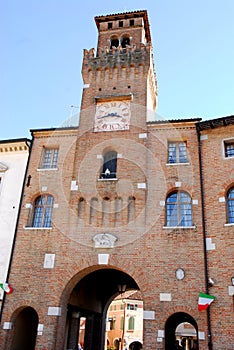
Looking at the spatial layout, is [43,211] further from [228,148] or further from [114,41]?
[114,41]

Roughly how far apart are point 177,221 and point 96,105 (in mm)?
8547

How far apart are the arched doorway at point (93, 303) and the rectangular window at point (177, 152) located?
7.04 meters

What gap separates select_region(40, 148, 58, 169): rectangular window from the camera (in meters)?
19.9

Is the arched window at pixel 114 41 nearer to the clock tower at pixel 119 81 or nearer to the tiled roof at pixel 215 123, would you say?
the clock tower at pixel 119 81

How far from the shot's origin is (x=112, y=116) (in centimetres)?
2002

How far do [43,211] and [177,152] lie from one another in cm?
795

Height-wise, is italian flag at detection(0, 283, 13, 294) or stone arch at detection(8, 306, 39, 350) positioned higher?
italian flag at detection(0, 283, 13, 294)

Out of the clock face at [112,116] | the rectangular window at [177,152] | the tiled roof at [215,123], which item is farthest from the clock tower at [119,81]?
the tiled roof at [215,123]

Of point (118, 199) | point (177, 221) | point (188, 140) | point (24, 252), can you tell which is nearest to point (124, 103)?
point (188, 140)

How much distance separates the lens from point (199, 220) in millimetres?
16406

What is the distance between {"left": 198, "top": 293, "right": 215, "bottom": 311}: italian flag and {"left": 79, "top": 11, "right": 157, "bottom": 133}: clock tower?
947 cm

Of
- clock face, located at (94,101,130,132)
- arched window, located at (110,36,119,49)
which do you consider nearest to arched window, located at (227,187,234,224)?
clock face, located at (94,101,130,132)

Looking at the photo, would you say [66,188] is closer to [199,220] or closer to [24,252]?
[24,252]

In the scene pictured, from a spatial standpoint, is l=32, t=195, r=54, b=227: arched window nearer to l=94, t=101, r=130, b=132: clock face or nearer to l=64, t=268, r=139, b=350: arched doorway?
l=64, t=268, r=139, b=350: arched doorway
